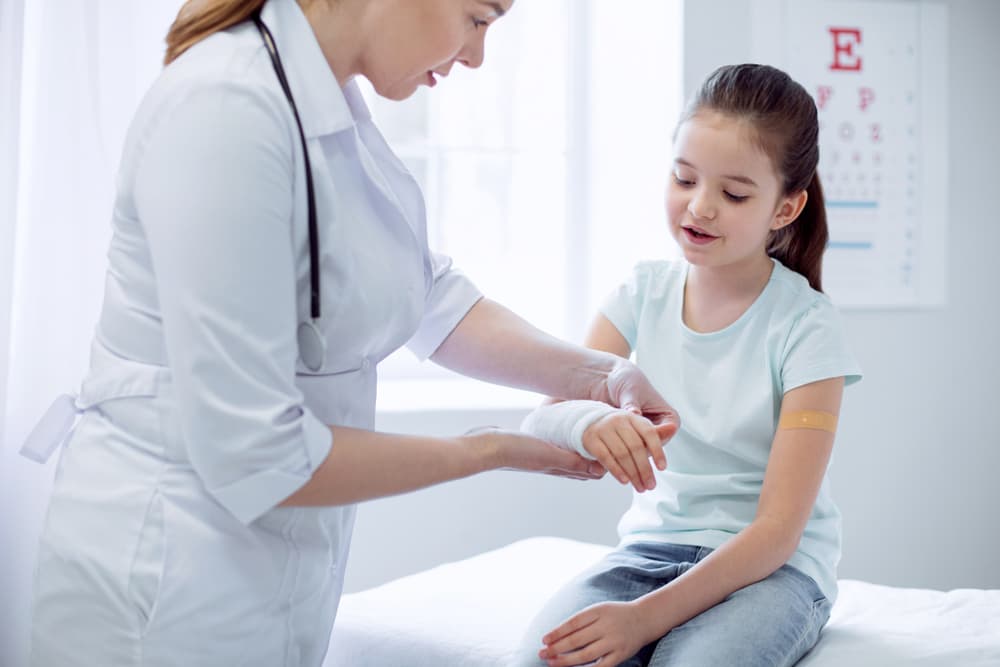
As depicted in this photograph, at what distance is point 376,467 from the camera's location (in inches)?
38.0

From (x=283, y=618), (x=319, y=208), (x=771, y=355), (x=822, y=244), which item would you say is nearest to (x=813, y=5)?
(x=822, y=244)

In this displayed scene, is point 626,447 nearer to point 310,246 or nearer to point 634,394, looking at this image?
point 634,394

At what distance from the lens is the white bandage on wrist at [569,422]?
46.9 inches

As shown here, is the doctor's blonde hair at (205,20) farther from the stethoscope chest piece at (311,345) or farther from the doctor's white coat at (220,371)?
the stethoscope chest piece at (311,345)

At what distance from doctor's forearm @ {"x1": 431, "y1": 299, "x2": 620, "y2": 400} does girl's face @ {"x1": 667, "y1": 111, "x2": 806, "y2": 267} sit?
0.77 ft

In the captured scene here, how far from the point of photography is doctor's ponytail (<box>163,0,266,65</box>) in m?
1.00

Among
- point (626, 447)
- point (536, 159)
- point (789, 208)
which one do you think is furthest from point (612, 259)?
point (626, 447)

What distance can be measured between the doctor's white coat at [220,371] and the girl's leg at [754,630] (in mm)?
438

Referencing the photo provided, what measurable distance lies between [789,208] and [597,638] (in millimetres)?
704

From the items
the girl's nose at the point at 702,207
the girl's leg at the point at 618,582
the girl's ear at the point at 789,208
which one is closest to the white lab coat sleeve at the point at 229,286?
the girl's leg at the point at 618,582

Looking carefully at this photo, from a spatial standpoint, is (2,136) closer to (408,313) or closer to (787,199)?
(408,313)

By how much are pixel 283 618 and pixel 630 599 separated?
0.51 meters

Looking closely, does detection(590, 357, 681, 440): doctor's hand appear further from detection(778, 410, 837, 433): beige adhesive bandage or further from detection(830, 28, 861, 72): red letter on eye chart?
detection(830, 28, 861, 72): red letter on eye chart

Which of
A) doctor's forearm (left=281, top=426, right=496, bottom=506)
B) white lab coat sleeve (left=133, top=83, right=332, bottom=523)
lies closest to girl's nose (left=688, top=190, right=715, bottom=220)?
doctor's forearm (left=281, top=426, right=496, bottom=506)
